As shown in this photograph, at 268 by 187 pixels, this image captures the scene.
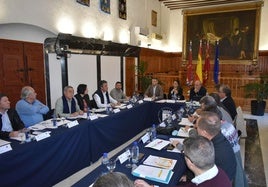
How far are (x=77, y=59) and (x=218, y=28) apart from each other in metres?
7.60

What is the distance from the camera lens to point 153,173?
1.75 meters

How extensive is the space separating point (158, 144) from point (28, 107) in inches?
80.5

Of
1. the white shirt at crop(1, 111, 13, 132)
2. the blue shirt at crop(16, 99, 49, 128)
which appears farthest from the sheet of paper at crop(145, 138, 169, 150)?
the blue shirt at crop(16, 99, 49, 128)

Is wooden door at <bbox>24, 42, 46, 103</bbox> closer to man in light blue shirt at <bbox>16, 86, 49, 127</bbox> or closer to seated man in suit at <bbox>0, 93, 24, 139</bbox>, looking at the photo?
man in light blue shirt at <bbox>16, 86, 49, 127</bbox>

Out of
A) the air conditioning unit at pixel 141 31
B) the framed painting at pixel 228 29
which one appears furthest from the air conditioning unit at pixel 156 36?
the framed painting at pixel 228 29

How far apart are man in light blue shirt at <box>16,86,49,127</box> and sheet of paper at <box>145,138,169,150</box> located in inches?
76.3

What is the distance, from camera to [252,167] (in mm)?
3518

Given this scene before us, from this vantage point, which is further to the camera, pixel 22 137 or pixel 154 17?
pixel 154 17

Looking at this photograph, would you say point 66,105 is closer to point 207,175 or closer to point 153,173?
point 153,173

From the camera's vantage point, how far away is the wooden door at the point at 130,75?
8494mm

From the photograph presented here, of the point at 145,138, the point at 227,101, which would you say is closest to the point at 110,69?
the point at 227,101

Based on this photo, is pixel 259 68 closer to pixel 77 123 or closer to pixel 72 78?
pixel 72 78

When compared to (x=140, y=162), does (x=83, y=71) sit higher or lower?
higher

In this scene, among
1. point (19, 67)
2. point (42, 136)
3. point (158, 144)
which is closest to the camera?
point (158, 144)
